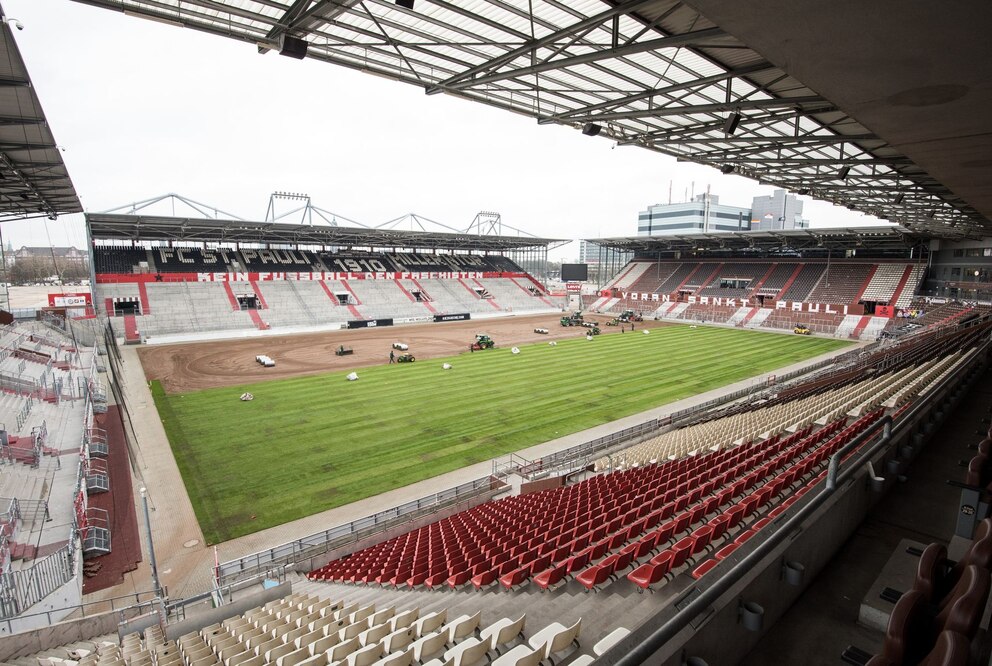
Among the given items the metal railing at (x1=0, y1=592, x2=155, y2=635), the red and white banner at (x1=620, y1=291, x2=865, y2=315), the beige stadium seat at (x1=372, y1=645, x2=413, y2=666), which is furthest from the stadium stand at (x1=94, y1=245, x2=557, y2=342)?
the beige stadium seat at (x1=372, y1=645, x2=413, y2=666)

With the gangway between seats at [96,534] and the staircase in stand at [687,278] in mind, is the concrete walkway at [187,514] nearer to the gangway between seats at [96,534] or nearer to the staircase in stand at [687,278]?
the gangway between seats at [96,534]

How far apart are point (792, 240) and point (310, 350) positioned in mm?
55563

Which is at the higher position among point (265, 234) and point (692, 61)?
point (265, 234)

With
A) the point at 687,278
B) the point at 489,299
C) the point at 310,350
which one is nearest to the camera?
the point at 310,350

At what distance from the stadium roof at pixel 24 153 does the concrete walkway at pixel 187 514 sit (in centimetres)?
1000

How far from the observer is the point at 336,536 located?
12258 millimetres

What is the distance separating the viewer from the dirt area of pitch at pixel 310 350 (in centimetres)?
→ 3005

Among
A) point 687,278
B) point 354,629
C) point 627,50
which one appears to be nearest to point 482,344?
point 627,50

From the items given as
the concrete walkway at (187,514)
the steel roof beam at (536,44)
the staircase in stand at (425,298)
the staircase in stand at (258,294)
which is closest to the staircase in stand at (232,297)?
the staircase in stand at (258,294)

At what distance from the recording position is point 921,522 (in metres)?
5.06

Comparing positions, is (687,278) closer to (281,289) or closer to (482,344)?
(482,344)

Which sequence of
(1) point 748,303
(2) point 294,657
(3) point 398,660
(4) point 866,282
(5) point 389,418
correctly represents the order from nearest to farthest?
(3) point 398,660 < (2) point 294,657 < (5) point 389,418 < (4) point 866,282 < (1) point 748,303

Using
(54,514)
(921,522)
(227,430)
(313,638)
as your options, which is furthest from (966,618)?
(227,430)

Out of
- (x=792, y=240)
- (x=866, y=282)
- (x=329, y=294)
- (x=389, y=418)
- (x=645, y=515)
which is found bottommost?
(x=389, y=418)
